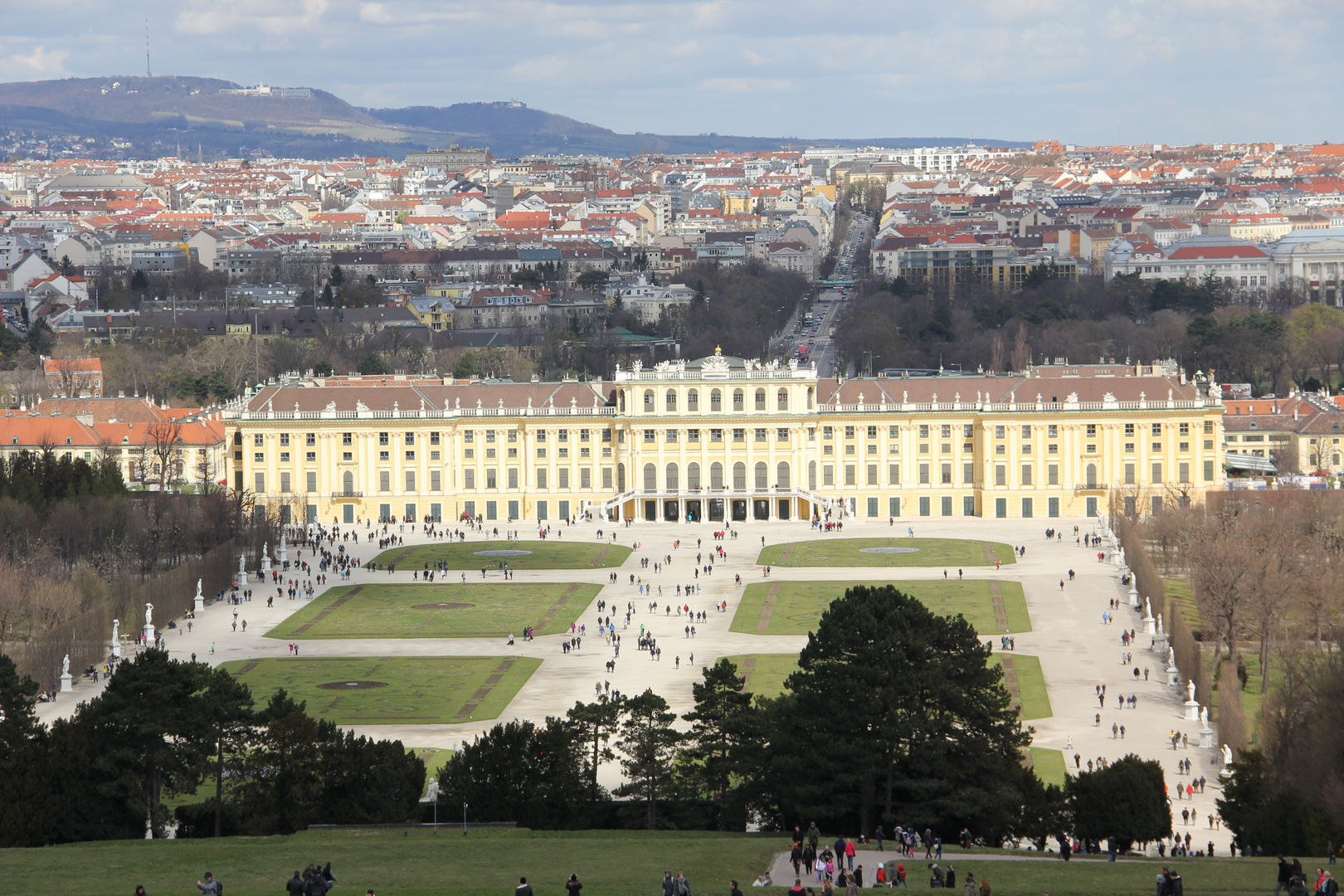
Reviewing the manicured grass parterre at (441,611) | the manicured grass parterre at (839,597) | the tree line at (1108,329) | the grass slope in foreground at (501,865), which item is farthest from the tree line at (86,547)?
the tree line at (1108,329)

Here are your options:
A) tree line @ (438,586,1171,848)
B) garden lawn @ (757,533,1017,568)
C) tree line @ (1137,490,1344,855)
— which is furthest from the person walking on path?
garden lawn @ (757,533,1017,568)

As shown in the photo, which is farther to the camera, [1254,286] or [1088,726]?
[1254,286]

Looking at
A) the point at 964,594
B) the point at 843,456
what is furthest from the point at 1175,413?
the point at 964,594

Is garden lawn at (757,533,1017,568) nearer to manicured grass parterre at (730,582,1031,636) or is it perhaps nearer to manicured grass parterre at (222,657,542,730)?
manicured grass parterre at (730,582,1031,636)

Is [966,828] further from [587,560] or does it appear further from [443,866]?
[587,560]

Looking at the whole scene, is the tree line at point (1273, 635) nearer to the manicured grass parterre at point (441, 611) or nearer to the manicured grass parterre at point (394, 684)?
the manicured grass parterre at point (394, 684)

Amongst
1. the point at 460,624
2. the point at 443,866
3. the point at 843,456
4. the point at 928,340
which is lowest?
the point at 443,866
